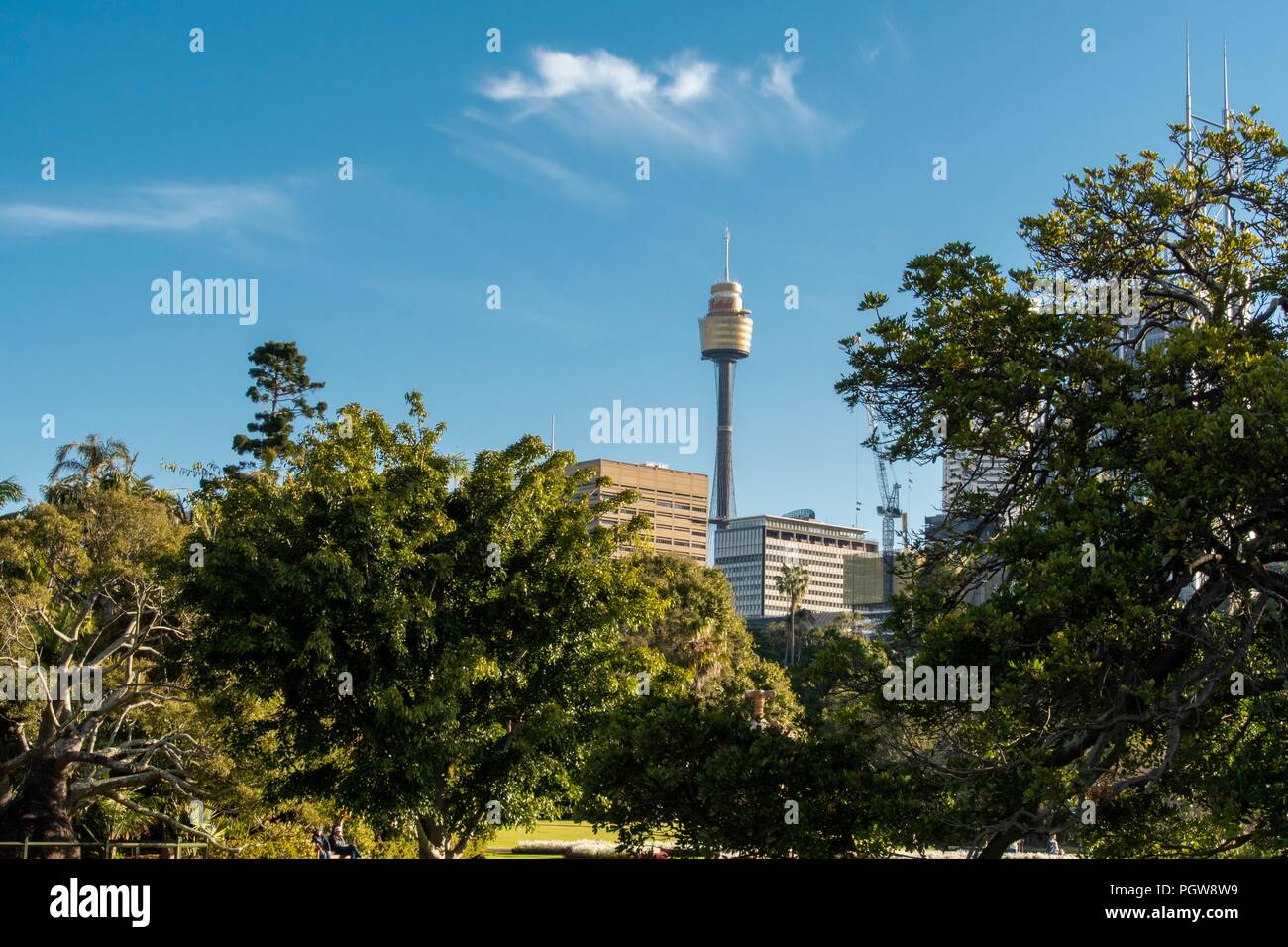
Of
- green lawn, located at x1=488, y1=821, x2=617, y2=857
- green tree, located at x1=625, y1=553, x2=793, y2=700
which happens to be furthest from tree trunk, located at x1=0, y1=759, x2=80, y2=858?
green tree, located at x1=625, y1=553, x2=793, y2=700

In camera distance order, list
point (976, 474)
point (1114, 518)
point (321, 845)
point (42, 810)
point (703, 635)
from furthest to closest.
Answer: point (703, 635)
point (321, 845)
point (42, 810)
point (976, 474)
point (1114, 518)

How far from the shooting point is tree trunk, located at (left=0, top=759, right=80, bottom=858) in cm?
2441

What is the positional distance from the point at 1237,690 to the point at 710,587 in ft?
147

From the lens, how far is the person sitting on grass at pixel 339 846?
25703mm

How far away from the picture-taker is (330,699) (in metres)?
20.4

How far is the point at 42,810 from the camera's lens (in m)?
24.8

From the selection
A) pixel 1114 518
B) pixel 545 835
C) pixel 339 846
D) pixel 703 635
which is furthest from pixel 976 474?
pixel 703 635

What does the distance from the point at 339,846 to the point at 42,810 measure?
6081mm

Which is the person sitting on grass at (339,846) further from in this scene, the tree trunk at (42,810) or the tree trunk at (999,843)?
the tree trunk at (999,843)

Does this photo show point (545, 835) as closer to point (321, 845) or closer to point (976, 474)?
point (321, 845)

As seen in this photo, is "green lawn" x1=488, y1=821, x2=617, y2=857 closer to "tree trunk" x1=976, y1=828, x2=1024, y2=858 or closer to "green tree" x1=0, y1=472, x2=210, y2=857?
"green tree" x1=0, y1=472, x2=210, y2=857
